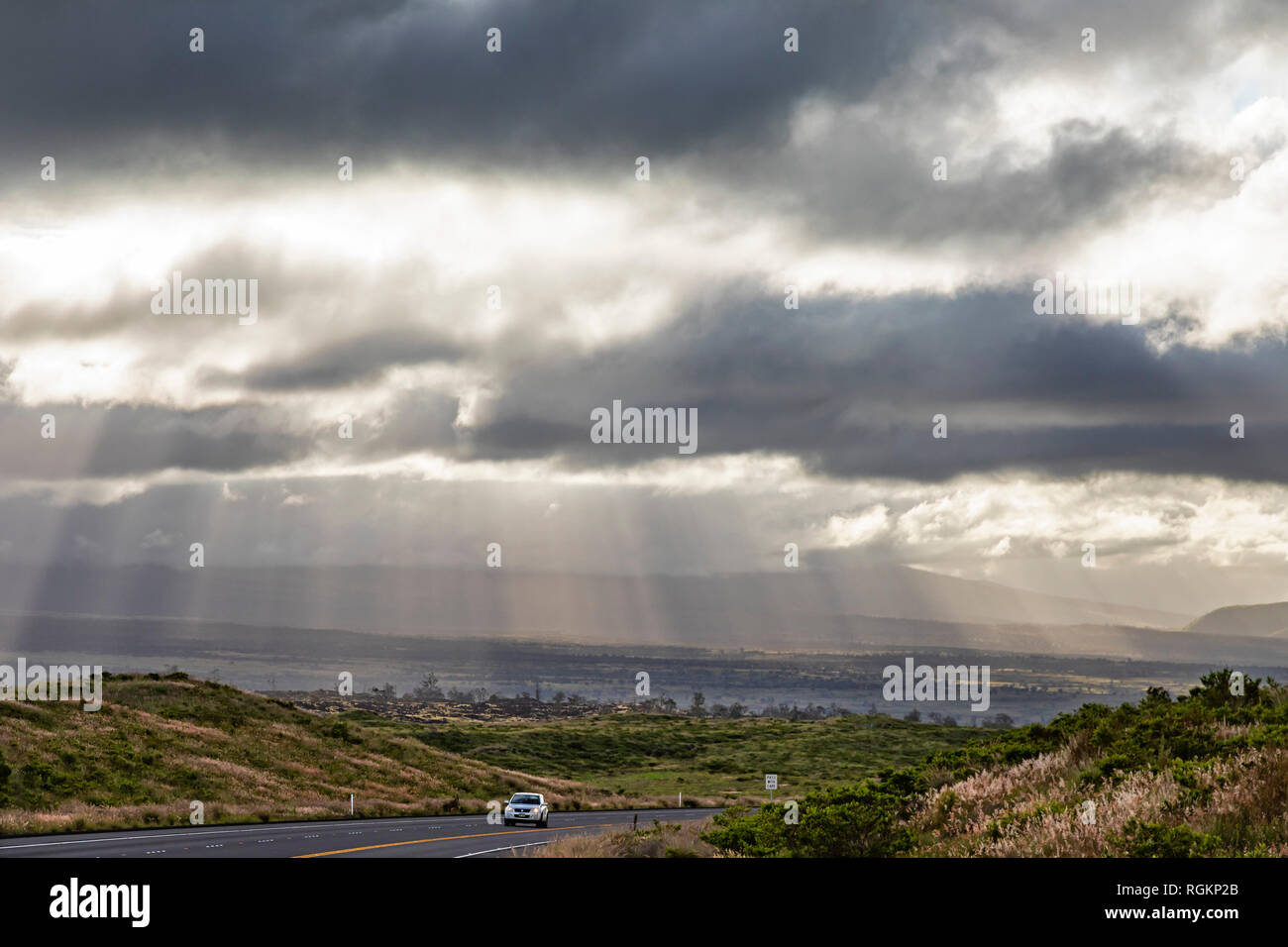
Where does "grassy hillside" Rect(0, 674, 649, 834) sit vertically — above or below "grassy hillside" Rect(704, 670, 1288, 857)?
below

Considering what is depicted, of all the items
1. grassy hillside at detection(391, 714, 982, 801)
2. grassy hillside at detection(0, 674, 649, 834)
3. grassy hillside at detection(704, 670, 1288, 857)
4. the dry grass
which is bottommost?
grassy hillside at detection(391, 714, 982, 801)

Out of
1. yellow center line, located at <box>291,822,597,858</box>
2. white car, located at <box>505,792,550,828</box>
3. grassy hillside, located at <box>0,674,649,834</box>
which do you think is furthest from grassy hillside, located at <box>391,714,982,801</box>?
yellow center line, located at <box>291,822,597,858</box>

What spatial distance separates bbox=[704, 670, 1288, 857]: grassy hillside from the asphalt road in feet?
41.8

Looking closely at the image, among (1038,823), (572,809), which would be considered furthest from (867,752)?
(1038,823)

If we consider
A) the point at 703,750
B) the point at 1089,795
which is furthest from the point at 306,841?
the point at 703,750

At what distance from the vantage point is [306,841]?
34312 mm

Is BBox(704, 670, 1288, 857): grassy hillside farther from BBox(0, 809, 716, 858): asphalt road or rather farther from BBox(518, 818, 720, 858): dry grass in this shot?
BBox(0, 809, 716, 858): asphalt road

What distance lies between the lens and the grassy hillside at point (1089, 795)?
14.6 meters

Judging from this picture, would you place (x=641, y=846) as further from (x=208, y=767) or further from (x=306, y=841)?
(x=208, y=767)

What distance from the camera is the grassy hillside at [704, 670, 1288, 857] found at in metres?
14.6

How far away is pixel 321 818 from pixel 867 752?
8948 centimetres

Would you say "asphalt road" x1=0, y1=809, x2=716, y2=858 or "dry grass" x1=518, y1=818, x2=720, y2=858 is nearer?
"dry grass" x1=518, y1=818, x2=720, y2=858

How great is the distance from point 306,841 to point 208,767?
28.0 m
